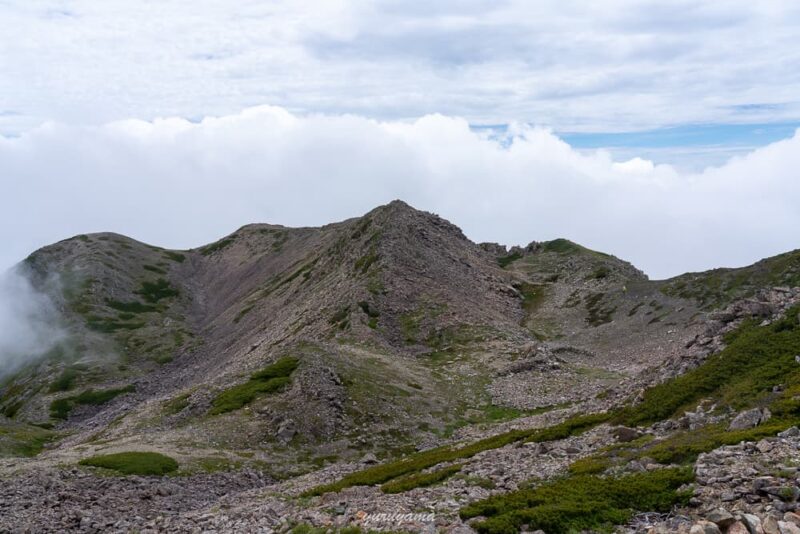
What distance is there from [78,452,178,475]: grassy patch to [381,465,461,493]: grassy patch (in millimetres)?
21991

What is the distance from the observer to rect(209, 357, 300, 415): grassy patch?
64.9 meters

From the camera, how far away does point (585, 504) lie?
867 inches

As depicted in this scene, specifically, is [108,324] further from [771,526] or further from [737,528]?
[771,526]

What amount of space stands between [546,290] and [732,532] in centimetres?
12013

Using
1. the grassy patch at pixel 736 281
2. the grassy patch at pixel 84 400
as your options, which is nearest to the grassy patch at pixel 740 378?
the grassy patch at pixel 736 281

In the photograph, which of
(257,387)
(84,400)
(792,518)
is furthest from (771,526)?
(84,400)

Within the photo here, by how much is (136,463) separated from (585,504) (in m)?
38.5

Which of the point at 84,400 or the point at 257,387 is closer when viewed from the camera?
the point at 257,387

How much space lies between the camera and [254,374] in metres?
71.4

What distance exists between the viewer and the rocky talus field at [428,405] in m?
24.1

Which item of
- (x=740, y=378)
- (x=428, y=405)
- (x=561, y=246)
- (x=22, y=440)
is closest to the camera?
(x=740, y=378)

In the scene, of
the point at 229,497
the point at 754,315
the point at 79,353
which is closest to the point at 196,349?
the point at 79,353

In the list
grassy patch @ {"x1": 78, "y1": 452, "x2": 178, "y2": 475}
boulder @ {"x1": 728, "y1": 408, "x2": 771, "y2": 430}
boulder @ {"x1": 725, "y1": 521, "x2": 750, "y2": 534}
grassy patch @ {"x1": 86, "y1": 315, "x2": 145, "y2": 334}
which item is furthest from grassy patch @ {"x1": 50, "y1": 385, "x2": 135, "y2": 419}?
boulder @ {"x1": 725, "y1": 521, "x2": 750, "y2": 534}

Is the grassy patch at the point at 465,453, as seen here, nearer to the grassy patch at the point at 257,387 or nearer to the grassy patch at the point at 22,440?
the grassy patch at the point at 257,387
